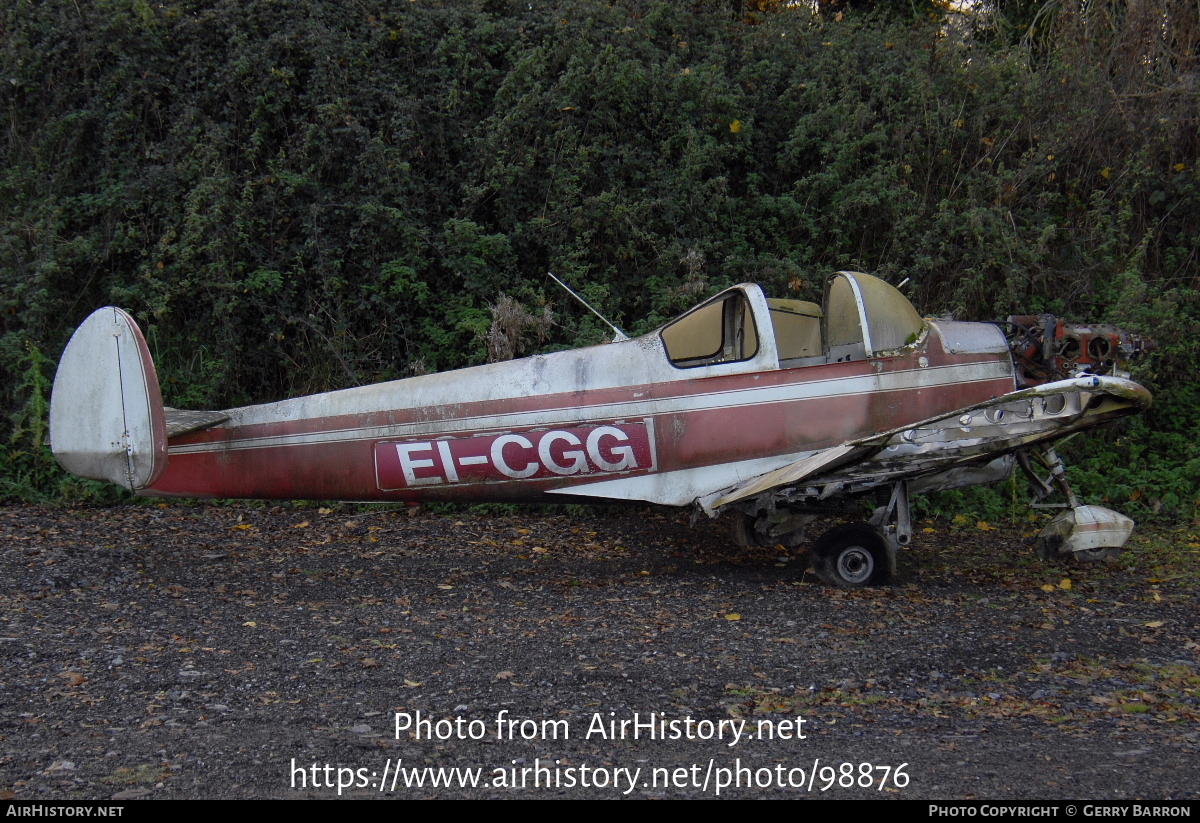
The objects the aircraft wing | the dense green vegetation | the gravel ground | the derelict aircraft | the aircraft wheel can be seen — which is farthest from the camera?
the dense green vegetation

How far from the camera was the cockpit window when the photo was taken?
676 cm

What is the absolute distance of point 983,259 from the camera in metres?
9.95

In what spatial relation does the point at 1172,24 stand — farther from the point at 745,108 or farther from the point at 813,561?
the point at 813,561

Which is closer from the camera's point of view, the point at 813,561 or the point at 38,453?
the point at 813,561

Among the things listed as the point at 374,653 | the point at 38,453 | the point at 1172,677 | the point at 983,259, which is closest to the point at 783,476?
the point at 1172,677

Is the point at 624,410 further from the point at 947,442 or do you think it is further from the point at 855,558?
the point at 947,442

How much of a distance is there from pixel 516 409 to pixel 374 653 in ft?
6.79

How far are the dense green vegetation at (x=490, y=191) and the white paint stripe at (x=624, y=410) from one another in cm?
272

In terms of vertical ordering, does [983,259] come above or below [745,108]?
below

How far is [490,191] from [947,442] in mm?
5919

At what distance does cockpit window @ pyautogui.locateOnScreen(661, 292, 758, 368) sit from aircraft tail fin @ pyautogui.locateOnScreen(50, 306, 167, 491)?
3455 mm

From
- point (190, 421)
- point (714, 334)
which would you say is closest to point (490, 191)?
point (714, 334)

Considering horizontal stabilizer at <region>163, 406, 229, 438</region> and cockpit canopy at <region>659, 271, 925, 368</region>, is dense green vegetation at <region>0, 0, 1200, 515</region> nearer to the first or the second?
cockpit canopy at <region>659, 271, 925, 368</region>

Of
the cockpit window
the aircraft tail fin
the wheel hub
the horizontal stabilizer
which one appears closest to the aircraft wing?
the wheel hub
